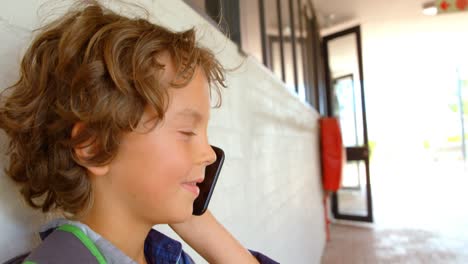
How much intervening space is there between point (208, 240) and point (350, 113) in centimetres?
563

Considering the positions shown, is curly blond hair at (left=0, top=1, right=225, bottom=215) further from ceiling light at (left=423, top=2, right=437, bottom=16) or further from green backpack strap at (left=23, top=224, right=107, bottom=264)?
ceiling light at (left=423, top=2, right=437, bottom=16)

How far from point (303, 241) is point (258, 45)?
5.11 ft

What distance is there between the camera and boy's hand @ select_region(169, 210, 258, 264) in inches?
31.1

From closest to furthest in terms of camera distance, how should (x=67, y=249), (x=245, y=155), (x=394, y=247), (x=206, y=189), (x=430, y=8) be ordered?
(x=67, y=249) < (x=206, y=189) < (x=245, y=155) < (x=394, y=247) < (x=430, y=8)

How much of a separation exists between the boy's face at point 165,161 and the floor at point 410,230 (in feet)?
12.4

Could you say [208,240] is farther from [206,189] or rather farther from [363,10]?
[363,10]

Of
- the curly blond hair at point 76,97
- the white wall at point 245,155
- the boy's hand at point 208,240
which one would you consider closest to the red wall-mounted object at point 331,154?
the white wall at point 245,155

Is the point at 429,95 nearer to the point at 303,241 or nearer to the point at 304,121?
the point at 304,121

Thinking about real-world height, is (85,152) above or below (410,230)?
above

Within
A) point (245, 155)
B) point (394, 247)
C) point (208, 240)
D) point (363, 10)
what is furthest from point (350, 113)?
point (208, 240)

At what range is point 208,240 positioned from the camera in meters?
0.79

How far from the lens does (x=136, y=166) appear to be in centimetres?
56

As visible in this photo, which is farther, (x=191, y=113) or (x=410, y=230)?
(x=410, y=230)

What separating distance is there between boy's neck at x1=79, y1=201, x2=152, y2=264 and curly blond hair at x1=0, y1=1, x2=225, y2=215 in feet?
0.07
